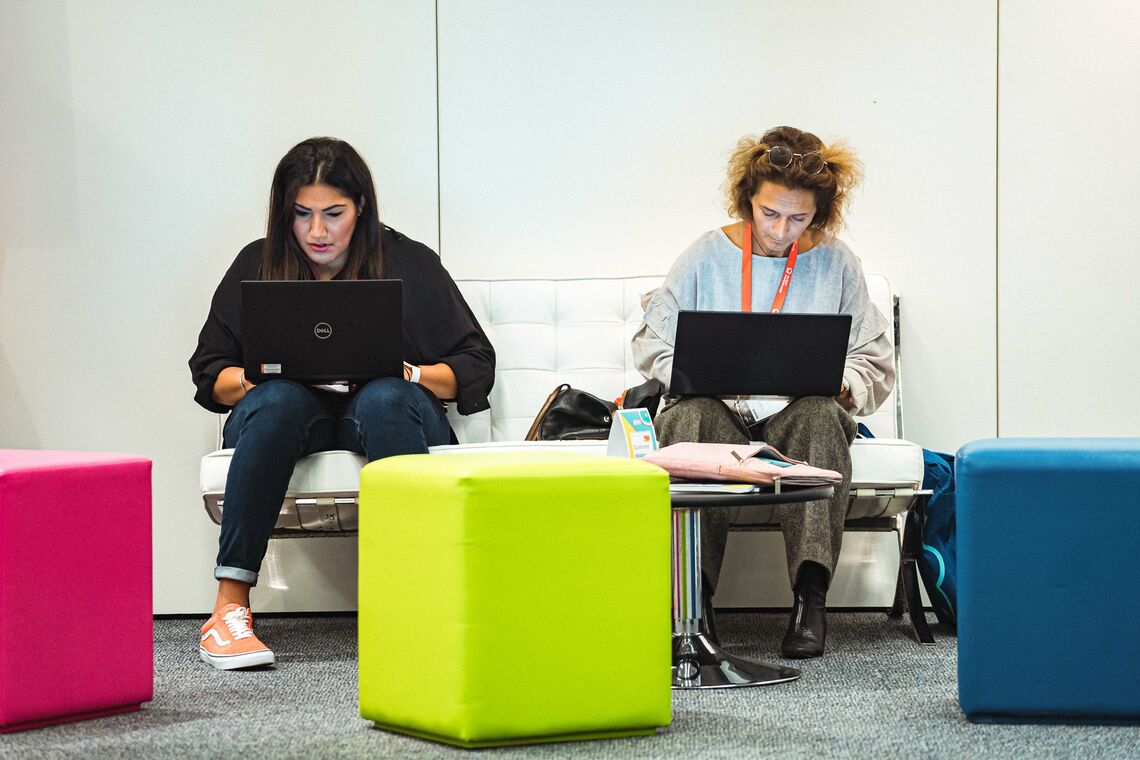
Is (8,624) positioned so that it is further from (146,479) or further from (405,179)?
(405,179)

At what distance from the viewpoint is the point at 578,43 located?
3.71 meters

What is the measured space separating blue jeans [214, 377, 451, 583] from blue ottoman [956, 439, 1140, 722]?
4.15ft

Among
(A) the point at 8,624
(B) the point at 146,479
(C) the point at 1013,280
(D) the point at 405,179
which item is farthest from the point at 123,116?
(C) the point at 1013,280

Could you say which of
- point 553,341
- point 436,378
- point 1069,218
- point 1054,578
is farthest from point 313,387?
point 1069,218

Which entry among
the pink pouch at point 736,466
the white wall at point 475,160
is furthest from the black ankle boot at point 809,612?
the white wall at point 475,160

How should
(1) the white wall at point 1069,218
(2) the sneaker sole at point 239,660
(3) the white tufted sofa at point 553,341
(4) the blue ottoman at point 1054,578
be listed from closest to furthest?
(4) the blue ottoman at point 1054,578, (2) the sneaker sole at point 239,660, (3) the white tufted sofa at point 553,341, (1) the white wall at point 1069,218

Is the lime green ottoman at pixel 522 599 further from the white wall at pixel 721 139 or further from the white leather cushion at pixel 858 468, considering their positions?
the white wall at pixel 721 139

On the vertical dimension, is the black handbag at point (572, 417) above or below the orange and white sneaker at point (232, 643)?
above

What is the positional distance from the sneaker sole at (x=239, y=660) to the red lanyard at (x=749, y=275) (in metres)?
1.37

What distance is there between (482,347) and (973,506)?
60.9 inches

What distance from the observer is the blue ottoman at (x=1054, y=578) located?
6.56ft

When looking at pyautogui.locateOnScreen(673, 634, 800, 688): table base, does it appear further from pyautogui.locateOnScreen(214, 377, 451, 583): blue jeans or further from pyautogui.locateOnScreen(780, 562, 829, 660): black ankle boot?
pyautogui.locateOnScreen(214, 377, 451, 583): blue jeans

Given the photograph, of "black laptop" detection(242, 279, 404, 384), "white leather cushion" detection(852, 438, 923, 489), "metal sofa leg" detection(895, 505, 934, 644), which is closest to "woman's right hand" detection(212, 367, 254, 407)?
"black laptop" detection(242, 279, 404, 384)

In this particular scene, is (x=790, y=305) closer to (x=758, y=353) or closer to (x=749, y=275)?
(x=749, y=275)
